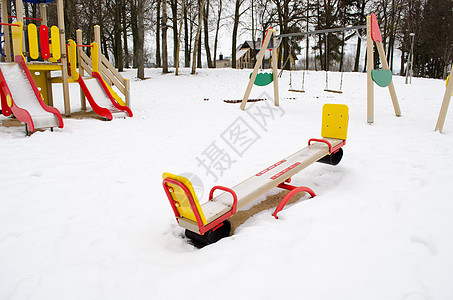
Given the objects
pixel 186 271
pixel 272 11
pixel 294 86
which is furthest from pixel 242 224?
pixel 272 11

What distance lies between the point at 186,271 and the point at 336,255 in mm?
1127

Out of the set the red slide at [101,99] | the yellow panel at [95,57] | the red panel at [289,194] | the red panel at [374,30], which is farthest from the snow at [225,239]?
the yellow panel at [95,57]

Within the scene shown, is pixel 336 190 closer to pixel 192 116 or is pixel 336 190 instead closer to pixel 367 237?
pixel 367 237

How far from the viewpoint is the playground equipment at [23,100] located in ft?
18.9

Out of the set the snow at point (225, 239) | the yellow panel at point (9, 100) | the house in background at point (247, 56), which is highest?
the house in background at point (247, 56)

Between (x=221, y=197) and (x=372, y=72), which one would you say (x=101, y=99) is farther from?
(x=372, y=72)

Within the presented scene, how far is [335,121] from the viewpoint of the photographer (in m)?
4.79

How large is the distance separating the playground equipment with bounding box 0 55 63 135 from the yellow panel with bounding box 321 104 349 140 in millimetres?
4782

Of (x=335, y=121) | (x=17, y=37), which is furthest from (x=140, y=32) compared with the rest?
(x=335, y=121)

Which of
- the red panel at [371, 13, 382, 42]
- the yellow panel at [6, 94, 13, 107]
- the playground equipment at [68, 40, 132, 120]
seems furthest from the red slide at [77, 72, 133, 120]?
the red panel at [371, 13, 382, 42]

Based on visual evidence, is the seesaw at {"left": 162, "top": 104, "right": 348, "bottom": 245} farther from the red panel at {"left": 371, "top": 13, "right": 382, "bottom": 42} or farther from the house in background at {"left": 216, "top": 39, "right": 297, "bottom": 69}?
the house in background at {"left": 216, "top": 39, "right": 297, "bottom": 69}

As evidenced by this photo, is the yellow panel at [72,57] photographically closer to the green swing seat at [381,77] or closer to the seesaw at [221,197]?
the seesaw at [221,197]

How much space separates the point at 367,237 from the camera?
2.66 metres

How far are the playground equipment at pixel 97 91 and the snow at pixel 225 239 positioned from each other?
47.7 inches
